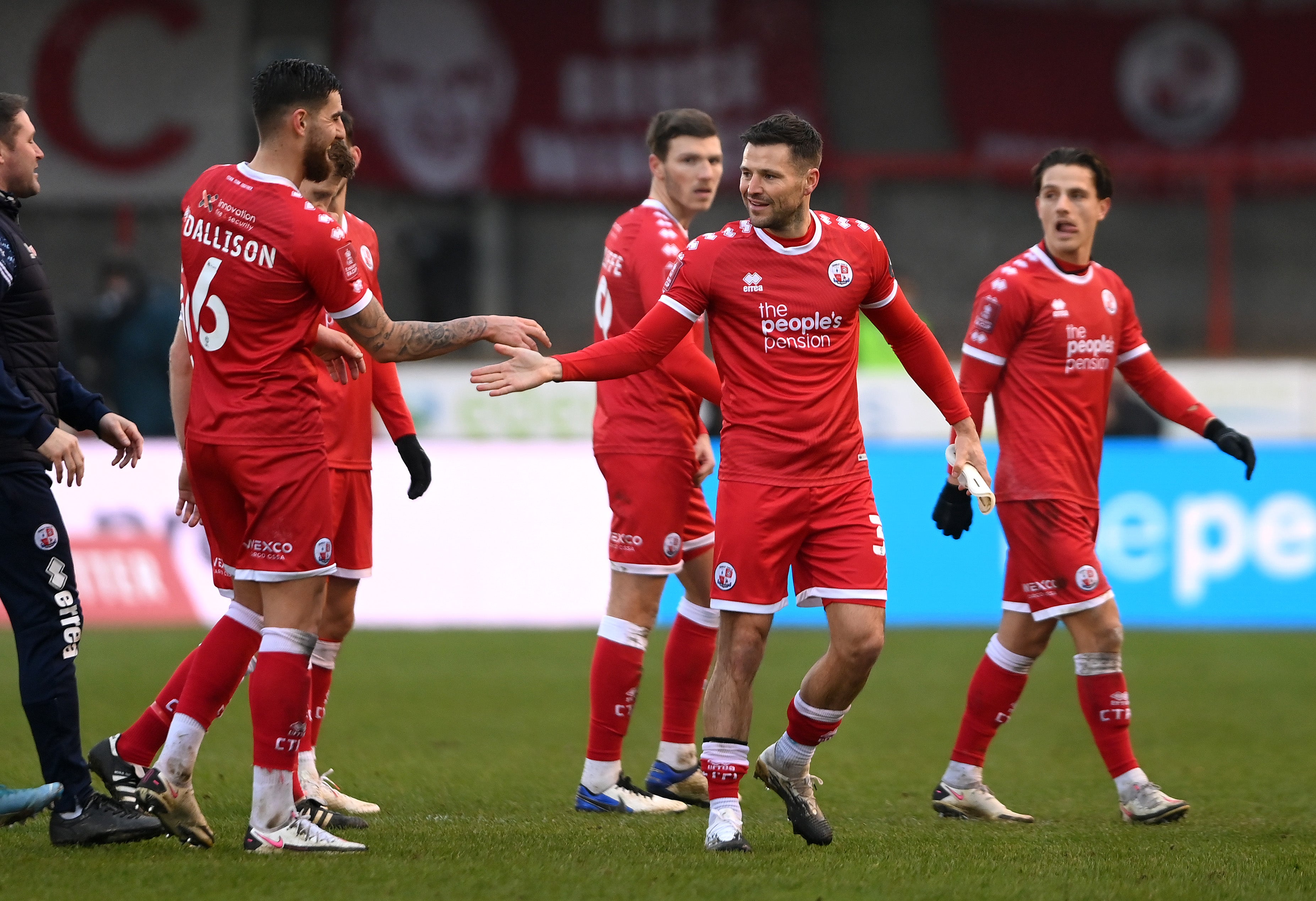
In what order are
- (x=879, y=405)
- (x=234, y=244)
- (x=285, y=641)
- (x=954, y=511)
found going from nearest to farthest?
(x=234, y=244) → (x=285, y=641) → (x=954, y=511) → (x=879, y=405)

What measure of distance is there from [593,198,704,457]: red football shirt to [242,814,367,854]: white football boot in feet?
5.91

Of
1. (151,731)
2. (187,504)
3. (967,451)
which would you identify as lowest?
(151,731)

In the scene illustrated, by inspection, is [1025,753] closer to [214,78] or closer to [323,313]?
[323,313]

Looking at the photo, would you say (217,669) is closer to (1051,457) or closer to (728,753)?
(728,753)

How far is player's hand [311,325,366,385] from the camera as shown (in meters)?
A: 5.10

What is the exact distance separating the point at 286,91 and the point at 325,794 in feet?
8.30

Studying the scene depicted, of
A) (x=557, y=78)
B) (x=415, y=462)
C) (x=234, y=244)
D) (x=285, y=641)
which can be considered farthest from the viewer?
(x=557, y=78)

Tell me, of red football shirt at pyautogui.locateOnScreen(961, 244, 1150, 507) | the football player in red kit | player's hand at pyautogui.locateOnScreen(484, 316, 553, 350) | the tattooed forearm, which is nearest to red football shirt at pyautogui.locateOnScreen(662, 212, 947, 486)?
player's hand at pyautogui.locateOnScreen(484, 316, 553, 350)

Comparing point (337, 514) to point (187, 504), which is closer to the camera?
point (187, 504)

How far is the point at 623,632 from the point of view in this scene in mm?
5961

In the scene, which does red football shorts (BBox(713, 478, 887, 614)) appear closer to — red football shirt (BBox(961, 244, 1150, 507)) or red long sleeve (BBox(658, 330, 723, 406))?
red long sleeve (BBox(658, 330, 723, 406))

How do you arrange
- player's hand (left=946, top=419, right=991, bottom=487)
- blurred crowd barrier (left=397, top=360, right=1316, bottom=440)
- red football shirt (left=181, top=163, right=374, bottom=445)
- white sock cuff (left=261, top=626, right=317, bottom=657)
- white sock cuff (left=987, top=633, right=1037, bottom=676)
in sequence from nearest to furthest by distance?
red football shirt (left=181, top=163, right=374, bottom=445)
white sock cuff (left=261, top=626, right=317, bottom=657)
player's hand (left=946, top=419, right=991, bottom=487)
white sock cuff (left=987, top=633, right=1037, bottom=676)
blurred crowd barrier (left=397, top=360, right=1316, bottom=440)

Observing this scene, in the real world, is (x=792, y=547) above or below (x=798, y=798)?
above

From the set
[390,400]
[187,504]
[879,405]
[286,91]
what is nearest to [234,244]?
[286,91]
